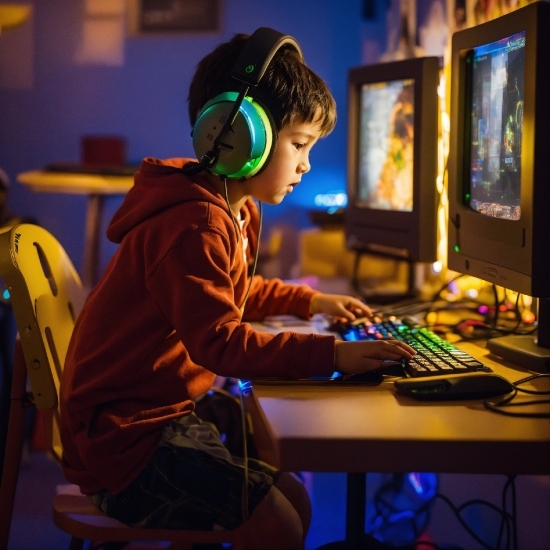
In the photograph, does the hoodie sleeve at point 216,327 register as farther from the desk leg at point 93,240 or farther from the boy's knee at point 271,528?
the desk leg at point 93,240

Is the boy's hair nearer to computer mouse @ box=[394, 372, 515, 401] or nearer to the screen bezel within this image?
the screen bezel

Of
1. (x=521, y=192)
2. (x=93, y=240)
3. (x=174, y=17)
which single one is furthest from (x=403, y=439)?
(x=174, y=17)

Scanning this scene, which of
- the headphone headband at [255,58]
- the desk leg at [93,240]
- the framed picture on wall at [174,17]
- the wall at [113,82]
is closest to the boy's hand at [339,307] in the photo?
the headphone headband at [255,58]

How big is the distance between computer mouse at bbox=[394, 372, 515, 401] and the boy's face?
391 millimetres

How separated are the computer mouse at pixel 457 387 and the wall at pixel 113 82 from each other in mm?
2924

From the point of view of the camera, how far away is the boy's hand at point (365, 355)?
3.27 ft

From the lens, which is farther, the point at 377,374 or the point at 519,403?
the point at 377,374

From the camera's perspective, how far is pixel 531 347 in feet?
3.85

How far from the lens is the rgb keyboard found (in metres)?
1.03

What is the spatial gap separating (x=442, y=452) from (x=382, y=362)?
251 mm

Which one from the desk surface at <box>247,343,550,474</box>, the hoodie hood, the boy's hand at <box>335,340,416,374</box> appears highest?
the hoodie hood

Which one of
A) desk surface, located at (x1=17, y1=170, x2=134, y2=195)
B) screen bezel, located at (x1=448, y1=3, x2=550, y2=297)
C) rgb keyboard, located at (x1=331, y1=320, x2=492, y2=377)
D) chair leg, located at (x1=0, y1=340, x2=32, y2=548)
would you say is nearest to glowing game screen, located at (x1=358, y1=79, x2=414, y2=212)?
screen bezel, located at (x1=448, y1=3, x2=550, y2=297)

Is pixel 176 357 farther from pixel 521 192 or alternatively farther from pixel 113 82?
pixel 113 82

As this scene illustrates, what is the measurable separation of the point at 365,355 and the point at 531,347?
316mm
